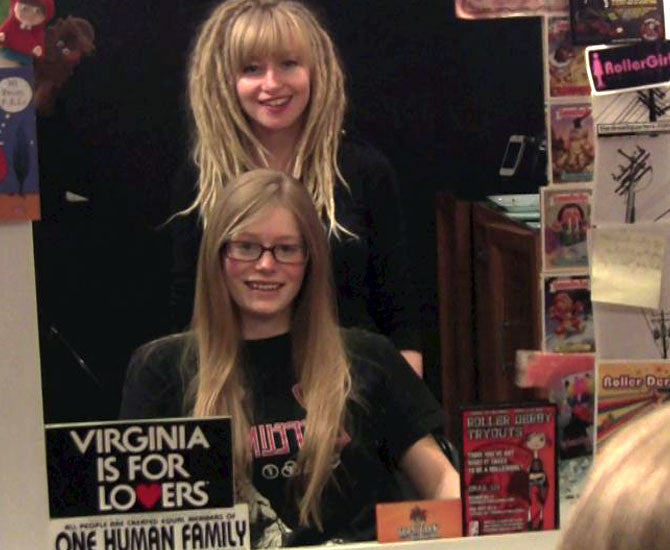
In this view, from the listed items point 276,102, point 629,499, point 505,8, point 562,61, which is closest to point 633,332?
point 562,61

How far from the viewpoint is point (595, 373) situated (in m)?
1.99

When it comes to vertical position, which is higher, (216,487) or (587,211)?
(587,211)

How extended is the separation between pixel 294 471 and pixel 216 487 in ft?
0.38

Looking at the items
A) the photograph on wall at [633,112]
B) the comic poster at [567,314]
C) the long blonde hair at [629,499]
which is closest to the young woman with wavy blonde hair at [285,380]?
the comic poster at [567,314]

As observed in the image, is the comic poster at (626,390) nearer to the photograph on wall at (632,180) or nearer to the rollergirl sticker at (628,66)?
the photograph on wall at (632,180)

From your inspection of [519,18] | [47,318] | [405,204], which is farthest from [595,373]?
[47,318]

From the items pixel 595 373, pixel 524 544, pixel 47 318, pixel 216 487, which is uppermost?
pixel 47 318

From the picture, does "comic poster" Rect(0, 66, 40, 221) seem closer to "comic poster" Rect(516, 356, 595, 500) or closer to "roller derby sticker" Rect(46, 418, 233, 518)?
"roller derby sticker" Rect(46, 418, 233, 518)

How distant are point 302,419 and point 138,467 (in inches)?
9.9

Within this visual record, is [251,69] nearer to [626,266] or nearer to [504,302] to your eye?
[504,302]

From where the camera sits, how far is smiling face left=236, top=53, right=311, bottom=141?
6.05 feet

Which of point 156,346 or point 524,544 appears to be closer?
point 156,346

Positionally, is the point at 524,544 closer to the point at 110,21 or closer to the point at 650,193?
the point at 650,193

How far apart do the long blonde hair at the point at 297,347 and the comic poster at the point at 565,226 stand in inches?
13.2
